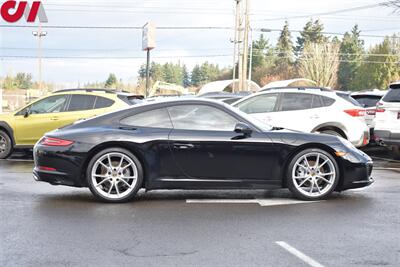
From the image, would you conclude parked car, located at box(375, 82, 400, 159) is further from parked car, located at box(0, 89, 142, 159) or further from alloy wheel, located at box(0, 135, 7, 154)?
alloy wheel, located at box(0, 135, 7, 154)

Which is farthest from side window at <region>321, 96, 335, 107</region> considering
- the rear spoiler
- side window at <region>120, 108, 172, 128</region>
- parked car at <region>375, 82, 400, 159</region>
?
side window at <region>120, 108, 172, 128</region>

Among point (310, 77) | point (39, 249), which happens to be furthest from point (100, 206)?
point (310, 77)

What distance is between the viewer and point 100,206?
6.73 meters

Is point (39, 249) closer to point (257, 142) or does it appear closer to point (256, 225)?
point (256, 225)

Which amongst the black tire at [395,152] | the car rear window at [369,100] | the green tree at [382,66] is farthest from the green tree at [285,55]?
the black tire at [395,152]

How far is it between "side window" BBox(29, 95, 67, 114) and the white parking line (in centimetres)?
816

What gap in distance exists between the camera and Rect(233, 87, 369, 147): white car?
462 inches

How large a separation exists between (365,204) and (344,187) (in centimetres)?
39

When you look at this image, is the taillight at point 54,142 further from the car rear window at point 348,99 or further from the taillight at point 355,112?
the car rear window at point 348,99

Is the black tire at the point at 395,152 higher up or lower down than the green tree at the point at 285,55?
lower down

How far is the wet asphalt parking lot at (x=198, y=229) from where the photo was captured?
462 cm

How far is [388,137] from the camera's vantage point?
11227 mm

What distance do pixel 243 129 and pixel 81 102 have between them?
6089mm

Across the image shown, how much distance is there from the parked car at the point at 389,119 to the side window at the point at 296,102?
1.47 m
